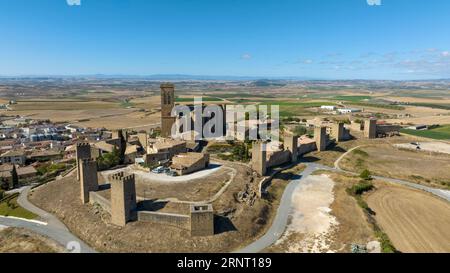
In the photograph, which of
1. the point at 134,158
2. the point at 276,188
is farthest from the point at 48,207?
the point at 276,188

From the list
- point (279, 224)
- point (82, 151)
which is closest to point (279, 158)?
point (279, 224)

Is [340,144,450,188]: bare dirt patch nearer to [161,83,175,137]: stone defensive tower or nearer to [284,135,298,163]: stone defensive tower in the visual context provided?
[284,135,298,163]: stone defensive tower

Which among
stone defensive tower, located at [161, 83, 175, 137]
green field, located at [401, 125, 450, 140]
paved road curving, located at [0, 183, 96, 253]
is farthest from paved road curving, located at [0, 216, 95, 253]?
green field, located at [401, 125, 450, 140]

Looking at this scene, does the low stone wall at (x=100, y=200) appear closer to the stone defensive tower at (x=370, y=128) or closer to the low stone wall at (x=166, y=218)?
the low stone wall at (x=166, y=218)

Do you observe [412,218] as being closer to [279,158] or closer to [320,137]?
[279,158]

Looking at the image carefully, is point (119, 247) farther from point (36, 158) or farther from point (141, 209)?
point (36, 158)
